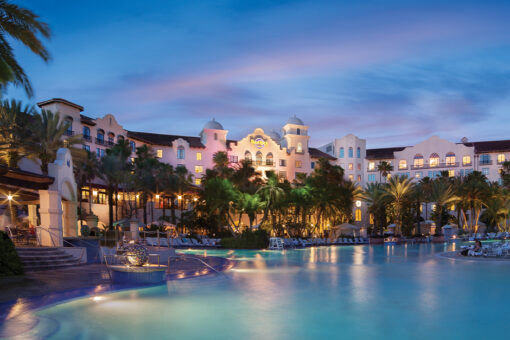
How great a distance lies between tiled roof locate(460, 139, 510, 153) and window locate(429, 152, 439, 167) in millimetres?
5606

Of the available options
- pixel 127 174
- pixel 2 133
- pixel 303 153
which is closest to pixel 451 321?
pixel 2 133

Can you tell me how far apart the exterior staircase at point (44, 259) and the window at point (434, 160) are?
66.1 metres

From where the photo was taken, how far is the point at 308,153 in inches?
2881

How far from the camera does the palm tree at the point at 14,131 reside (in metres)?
24.3

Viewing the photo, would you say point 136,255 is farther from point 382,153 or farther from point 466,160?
point 382,153

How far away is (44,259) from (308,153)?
6083 centimetres

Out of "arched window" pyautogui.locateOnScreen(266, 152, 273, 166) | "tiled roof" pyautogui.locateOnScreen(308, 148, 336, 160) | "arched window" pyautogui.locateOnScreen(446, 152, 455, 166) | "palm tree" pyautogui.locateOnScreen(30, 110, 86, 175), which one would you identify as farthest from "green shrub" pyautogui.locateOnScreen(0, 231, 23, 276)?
"arched window" pyautogui.locateOnScreen(446, 152, 455, 166)

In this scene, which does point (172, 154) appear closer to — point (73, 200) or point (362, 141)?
point (362, 141)

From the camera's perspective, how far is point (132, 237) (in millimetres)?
22516

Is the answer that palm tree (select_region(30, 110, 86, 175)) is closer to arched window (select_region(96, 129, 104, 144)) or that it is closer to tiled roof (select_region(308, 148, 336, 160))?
arched window (select_region(96, 129, 104, 144))

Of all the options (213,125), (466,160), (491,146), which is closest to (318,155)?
(213,125)

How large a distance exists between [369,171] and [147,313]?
2749 inches

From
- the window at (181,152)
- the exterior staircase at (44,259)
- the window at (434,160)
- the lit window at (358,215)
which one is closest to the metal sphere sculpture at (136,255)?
the exterior staircase at (44,259)

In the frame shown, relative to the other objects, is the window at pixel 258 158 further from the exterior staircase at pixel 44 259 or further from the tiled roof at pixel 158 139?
the exterior staircase at pixel 44 259
